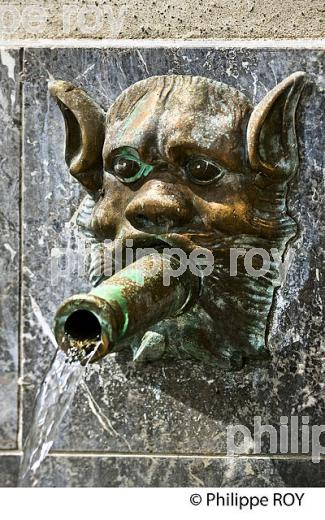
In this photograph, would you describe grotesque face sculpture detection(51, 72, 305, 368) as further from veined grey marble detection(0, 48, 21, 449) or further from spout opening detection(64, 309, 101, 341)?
spout opening detection(64, 309, 101, 341)

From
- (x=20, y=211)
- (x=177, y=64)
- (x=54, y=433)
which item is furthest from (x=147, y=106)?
(x=54, y=433)

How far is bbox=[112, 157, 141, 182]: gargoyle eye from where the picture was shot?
1321mm

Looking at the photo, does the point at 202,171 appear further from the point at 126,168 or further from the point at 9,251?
the point at 9,251

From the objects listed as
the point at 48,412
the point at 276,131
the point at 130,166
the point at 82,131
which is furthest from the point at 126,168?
the point at 48,412

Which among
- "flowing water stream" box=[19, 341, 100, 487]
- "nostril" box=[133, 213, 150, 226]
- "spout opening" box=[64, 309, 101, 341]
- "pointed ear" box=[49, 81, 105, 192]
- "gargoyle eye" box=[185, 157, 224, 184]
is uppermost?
"pointed ear" box=[49, 81, 105, 192]

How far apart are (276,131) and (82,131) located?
1.02 feet

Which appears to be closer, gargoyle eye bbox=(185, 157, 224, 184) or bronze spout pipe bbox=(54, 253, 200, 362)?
bronze spout pipe bbox=(54, 253, 200, 362)

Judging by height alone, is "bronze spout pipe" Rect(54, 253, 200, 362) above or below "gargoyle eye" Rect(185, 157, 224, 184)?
below

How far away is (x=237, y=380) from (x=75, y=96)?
1.75 ft

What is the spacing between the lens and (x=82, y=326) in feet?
3.73

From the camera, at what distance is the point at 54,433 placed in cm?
141

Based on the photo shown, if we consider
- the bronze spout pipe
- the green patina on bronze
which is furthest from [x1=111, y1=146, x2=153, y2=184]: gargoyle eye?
the green patina on bronze

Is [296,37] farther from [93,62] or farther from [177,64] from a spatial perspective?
[93,62]

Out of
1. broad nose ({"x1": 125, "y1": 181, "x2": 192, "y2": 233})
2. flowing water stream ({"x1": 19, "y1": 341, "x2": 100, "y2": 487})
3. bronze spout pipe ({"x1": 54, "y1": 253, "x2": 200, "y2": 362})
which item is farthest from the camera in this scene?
flowing water stream ({"x1": 19, "y1": 341, "x2": 100, "y2": 487})
